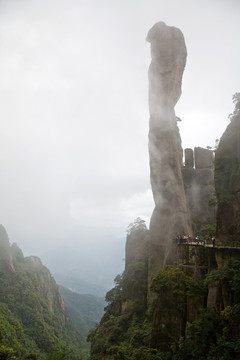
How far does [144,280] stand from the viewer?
2967 cm

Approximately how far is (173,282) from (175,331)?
2.78m

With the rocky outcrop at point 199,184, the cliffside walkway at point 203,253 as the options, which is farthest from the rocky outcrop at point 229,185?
the rocky outcrop at point 199,184

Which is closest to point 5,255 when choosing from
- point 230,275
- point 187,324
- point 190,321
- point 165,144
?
point 165,144

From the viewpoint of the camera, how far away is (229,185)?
16.1m

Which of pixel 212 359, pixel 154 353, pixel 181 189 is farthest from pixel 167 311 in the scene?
pixel 181 189

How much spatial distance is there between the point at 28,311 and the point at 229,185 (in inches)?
2165

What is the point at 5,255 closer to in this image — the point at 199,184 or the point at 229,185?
the point at 199,184

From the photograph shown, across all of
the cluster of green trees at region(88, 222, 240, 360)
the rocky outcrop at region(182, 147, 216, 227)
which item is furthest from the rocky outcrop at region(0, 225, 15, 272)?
the rocky outcrop at region(182, 147, 216, 227)

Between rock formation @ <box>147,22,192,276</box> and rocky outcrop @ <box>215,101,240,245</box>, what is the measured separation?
11380 millimetres

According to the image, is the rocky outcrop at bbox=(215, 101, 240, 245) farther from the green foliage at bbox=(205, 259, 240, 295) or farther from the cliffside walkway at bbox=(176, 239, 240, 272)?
the green foliage at bbox=(205, 259, 240, 295)

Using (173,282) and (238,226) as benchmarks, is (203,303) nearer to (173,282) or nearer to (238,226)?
(173,282)

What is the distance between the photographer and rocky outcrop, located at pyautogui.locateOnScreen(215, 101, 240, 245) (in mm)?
15406

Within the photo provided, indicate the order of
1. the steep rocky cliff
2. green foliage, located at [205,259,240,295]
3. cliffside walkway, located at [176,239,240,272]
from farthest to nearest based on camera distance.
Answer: cliffside walkway, located at [176,239,240,272] → the steep rocky cliff → green foliage, located at [205,259,240,295]

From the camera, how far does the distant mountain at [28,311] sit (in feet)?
142
